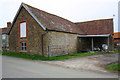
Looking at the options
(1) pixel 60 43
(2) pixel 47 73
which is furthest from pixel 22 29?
(2) pixel 47 73

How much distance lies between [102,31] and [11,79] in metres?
20.9

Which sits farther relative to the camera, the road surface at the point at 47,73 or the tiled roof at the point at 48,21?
the tiled roof at the point at 48,21

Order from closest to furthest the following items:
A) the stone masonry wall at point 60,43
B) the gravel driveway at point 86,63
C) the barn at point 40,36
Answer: the gravel driveway at point 86,63 → the stone masonry wall at point 60,43 → the barn at point 40,36

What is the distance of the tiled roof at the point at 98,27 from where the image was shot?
2258cm

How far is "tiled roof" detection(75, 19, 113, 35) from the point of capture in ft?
74.1

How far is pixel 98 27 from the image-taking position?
24391 mm

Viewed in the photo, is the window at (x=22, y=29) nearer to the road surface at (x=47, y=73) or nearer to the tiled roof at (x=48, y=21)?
the tiled roof at (x=48, y=21)

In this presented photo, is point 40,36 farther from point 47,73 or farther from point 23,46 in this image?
point 47,73

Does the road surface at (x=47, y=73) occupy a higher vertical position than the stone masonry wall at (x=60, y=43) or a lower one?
lower

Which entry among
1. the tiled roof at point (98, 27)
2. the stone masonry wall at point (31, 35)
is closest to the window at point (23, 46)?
the stone masonry wall at point (31, 35)

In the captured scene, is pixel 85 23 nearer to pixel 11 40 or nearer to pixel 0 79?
pixel 11 40

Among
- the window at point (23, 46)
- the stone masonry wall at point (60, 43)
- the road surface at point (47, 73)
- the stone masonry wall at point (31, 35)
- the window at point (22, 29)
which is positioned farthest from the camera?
the window at point (22, 29)

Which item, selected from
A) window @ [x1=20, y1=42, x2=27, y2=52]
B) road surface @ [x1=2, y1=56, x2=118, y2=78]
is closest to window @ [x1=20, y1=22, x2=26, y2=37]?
window @ [x1=20, y1=42, x2=27, y2=52]

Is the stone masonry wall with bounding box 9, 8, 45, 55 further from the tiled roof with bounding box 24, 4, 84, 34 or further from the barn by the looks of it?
the tiled roof with bounding box 24, 4, 84, 34
